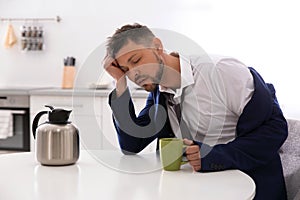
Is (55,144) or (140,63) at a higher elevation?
(140,63)

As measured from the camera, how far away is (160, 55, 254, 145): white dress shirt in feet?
5.07

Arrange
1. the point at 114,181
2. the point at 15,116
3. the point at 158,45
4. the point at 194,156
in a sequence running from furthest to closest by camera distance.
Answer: the point at 15,116
the point at 158,45
the point at 194,156
the point at 114,181

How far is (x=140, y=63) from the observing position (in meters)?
1.53

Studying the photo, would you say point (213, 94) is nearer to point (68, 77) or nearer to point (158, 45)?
point (158, 45)

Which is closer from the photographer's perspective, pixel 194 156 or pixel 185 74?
pixel 194 156

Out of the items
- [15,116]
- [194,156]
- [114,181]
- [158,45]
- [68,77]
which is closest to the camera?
[114,181]

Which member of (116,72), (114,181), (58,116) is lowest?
(114,181)

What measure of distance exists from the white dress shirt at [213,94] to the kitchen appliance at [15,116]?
2322 mm

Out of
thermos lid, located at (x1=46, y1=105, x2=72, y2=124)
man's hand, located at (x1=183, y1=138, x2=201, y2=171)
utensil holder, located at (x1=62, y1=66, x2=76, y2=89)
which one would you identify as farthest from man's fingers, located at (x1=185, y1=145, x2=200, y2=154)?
utensil holder, located at (x1=62, y1=66, x2=76, y2=89)

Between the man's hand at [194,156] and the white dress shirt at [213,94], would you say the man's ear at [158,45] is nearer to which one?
the white dress shirt at [213,94]

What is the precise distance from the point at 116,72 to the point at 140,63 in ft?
0.44

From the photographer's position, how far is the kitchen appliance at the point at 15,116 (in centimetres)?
372

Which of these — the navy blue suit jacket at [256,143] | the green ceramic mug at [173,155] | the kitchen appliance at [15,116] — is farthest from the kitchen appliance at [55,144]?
the kitchen appliance at [15,116]

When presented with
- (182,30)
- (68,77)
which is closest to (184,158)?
(182,30)
